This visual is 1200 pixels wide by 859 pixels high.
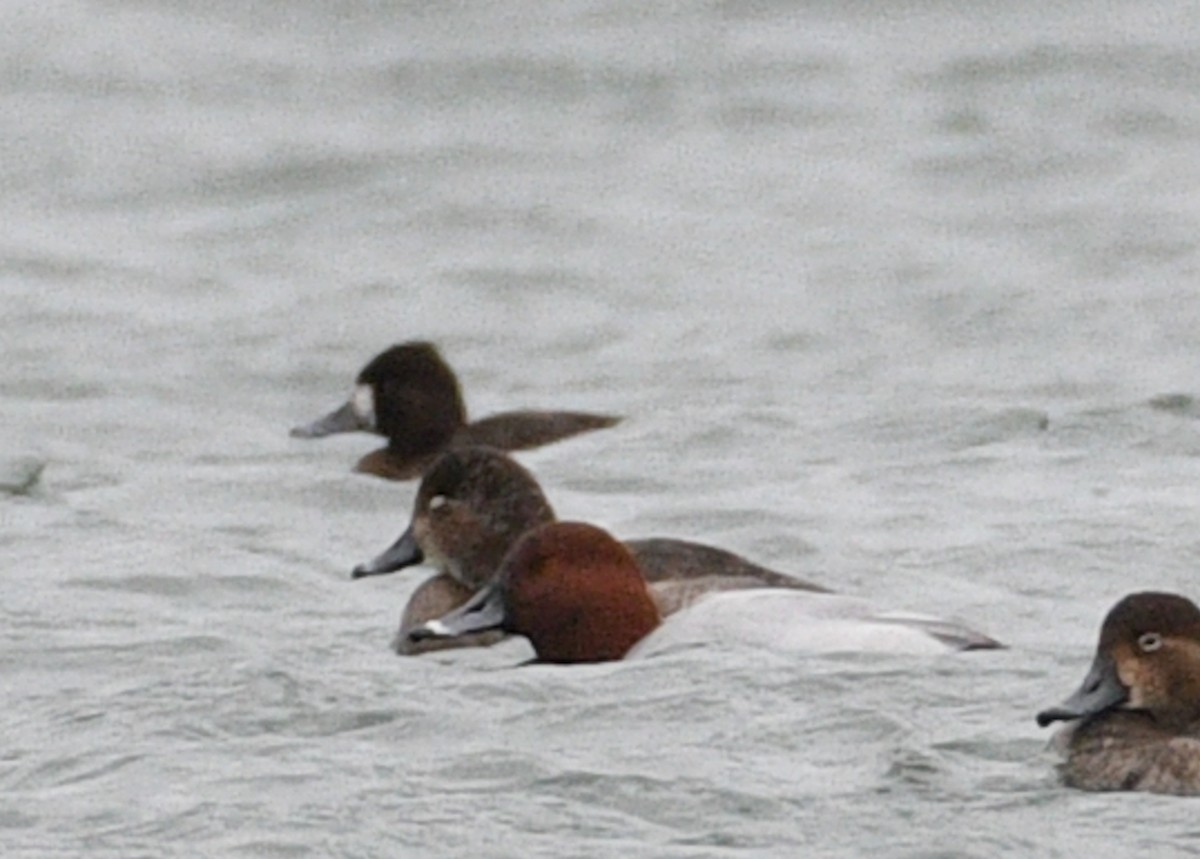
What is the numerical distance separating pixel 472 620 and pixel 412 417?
3729mm

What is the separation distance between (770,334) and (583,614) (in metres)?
5.36

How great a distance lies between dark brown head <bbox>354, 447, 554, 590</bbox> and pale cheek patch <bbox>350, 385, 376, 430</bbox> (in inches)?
105

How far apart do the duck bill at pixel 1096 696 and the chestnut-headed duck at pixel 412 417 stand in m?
5.12

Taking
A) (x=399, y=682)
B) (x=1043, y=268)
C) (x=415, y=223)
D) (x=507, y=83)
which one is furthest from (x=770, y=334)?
(x=399, y=682)

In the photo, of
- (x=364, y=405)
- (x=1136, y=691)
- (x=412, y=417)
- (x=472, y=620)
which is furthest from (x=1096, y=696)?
(x=364, y=405)

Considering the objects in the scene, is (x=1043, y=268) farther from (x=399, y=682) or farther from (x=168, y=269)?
(x=399, y=682)

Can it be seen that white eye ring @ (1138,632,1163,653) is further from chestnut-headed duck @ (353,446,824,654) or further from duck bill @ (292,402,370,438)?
duck bill @ (292,402,370,438)

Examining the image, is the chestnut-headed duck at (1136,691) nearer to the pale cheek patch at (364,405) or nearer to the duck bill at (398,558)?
the duck bill at (398,558)

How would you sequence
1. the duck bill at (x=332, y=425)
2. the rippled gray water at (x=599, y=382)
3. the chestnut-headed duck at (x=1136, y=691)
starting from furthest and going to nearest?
the duck bill at (x=332, y=425) → the rippled gray water at (x=599, y=382) → the chestnut-headed duck at (x=1136, y=691)

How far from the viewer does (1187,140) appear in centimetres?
1803

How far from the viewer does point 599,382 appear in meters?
14.4

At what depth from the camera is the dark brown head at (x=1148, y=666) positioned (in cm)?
805

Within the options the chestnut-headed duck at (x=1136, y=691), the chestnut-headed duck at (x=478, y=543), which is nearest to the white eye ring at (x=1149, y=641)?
the chestnut-headed duck at (x=1136, y=691)

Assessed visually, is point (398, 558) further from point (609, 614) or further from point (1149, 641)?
point (1149, 641)
